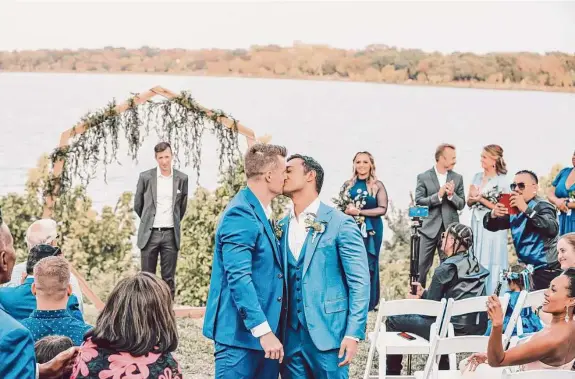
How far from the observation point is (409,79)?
9.08 metres

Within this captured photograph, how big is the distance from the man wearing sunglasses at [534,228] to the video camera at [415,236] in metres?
0.91

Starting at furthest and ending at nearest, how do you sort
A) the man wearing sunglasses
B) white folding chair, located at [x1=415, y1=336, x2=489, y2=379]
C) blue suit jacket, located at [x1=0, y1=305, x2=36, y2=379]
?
1. the man wearing sunglasses
2. white folding chair, located at [x1=415, y1=336, x2=489, y2=379]
3. blue suit jacket, located at [x1=0, y1=305, x2=36, y2=379]

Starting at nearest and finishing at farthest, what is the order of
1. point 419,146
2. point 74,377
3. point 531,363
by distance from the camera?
point 74,377 → point 531,363 → point 419,146

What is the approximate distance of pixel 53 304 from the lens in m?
3.98

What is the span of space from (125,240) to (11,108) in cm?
161

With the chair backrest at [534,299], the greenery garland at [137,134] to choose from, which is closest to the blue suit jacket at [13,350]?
the chair backrest at [534,299]

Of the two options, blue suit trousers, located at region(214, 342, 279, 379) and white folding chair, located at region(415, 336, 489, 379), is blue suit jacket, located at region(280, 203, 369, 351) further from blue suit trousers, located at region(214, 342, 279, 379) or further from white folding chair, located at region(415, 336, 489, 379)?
white folding chair, located at region(415, 336, 489, 379)

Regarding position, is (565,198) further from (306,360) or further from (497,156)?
(306,360)

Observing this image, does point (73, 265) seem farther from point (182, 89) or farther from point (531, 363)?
point (531, 363)

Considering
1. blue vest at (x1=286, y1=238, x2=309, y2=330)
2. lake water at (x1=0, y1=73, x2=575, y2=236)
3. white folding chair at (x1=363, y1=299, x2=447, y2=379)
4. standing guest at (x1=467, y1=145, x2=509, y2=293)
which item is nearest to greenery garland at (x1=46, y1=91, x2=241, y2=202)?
lake water at (x1=0, y1=73, x2=575, y2=236)

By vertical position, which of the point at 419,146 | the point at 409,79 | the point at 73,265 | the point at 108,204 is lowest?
the point at 73,265

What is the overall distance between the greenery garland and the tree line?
Answer: 1.72 ft

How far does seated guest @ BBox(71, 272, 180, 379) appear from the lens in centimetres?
330

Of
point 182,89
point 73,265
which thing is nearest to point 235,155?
point 182,89
